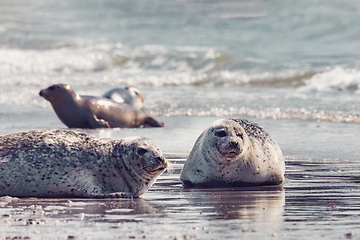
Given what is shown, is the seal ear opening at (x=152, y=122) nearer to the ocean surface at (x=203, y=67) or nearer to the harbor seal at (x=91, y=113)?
the harbor seal at (x=91, y=113)

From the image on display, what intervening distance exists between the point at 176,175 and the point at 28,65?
15.4m

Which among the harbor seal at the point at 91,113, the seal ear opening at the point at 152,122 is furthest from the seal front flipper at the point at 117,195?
the harbor seal at the point at 91,113

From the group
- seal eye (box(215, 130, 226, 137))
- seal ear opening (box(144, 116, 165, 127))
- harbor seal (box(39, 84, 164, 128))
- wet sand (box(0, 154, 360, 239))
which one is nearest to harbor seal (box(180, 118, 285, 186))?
seal eye (box(215, 130, 226, 137))

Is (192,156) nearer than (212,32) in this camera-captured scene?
Yes

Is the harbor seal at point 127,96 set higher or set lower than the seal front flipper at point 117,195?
lower

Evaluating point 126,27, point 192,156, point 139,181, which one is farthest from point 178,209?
point 126,27

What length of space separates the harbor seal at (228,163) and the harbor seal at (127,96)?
615 cm

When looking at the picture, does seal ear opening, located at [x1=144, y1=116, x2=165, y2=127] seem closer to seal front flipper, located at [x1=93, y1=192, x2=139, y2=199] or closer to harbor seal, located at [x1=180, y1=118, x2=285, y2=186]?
harbor seal, located at [x1=180, y1=118, x2=285, y2=186]

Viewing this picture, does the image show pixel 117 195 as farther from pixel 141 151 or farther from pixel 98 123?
pixel 98 123

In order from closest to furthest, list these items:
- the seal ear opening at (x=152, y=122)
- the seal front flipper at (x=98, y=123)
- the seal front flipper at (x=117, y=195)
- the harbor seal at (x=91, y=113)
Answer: the seal front flipper at (x=117, y=195), the seal ear opening at (x=152, y=122), the seal front flipper at (x=98, y=123), the harbor seal at (x=91, y=113)

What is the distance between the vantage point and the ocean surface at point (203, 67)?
30.3 ft

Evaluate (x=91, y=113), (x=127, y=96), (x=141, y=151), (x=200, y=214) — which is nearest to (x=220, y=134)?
(x=141, y=151)

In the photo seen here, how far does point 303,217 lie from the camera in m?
4.52

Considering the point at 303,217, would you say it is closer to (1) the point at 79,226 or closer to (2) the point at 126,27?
(1) the point at 79,226
